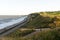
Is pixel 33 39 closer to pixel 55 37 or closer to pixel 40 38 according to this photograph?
pixel 40 38

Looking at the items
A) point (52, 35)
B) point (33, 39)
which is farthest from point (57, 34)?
point (33, 39)

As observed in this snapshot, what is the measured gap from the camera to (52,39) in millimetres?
16797

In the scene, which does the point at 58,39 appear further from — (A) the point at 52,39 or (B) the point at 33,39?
(B) the point at 33,39

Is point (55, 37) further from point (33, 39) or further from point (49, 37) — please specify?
point (33, 39)

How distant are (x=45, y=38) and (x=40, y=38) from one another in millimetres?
356

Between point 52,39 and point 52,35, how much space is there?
83cm

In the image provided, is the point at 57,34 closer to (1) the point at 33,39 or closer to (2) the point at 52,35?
(2) the point at 52,35

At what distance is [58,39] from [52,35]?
0.89 meters

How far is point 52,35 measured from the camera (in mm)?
17594

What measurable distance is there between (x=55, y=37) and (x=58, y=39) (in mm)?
411

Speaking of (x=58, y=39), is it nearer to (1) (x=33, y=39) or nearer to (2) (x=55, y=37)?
(2) (x=55, y=37)

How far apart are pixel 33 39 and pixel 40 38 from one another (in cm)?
49

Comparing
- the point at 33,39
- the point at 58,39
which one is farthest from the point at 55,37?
the point at 33,39

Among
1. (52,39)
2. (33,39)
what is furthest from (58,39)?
(33,39)
